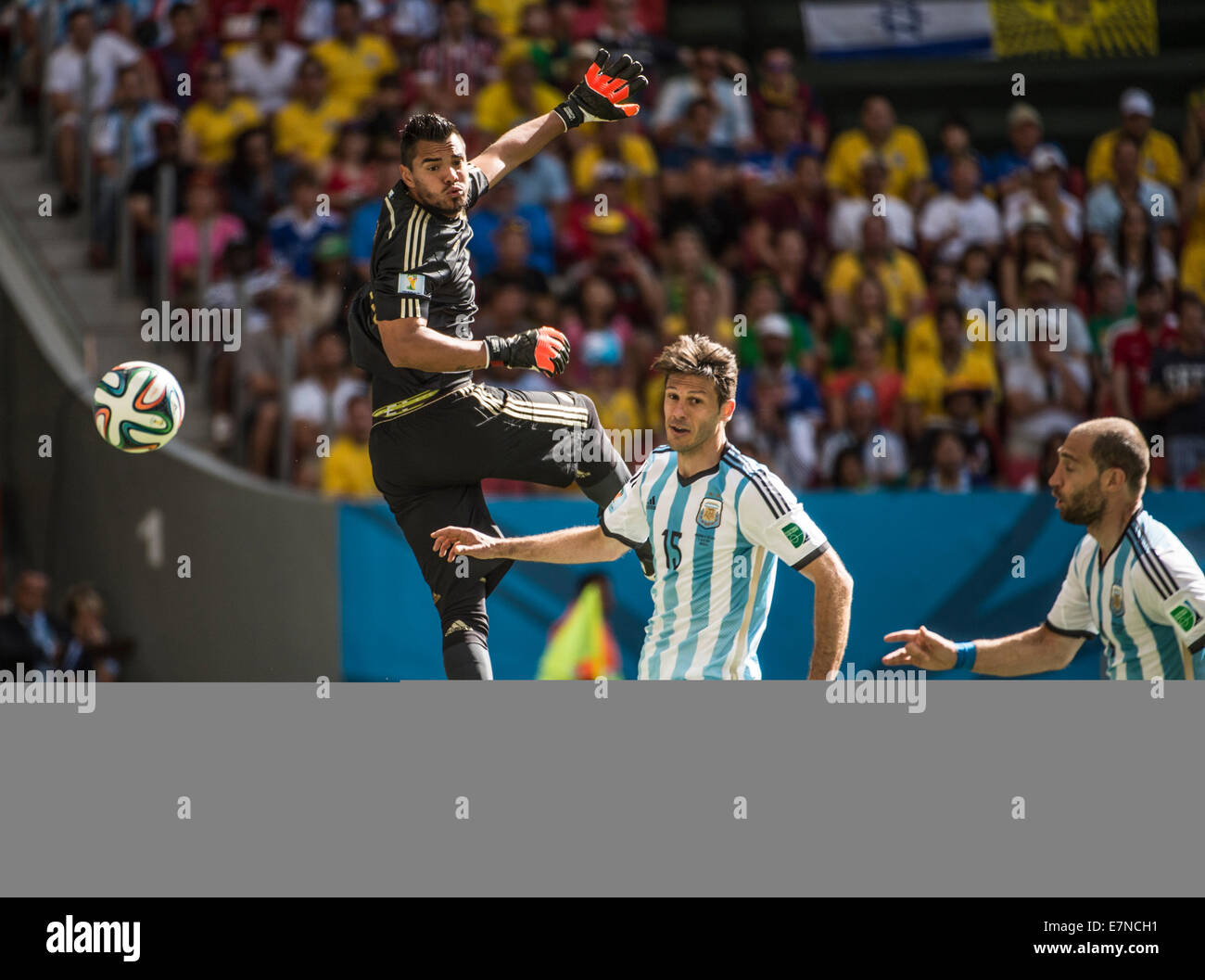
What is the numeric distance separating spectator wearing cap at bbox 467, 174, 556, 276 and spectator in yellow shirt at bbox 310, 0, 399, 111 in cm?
143

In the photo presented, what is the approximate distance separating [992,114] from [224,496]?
6.65 meters

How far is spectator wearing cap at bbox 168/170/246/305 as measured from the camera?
10266mm

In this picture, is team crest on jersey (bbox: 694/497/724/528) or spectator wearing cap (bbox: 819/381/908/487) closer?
team crest on jersey (bbox: 694/497/724/528)

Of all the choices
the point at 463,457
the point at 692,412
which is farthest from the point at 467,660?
the point at 692,412

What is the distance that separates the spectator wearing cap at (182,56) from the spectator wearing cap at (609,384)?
3550 mm

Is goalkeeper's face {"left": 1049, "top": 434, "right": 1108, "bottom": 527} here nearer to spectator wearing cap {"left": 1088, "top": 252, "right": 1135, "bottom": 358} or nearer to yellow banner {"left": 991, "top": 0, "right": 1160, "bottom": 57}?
spectator wearing cap {"left": 1088, "top": 252, "right": 1135, "bottom": 358}

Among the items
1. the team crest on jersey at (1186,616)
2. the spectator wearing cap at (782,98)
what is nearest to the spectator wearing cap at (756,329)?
the spectator wearing cap at (782,98)

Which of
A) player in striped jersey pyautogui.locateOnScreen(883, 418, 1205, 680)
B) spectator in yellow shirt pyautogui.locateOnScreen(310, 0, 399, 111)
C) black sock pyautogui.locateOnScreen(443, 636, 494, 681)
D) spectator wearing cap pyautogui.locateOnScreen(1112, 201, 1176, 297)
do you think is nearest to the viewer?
player in striped jersey pyautogui.locateOnScreen(883, 418, 1205, 680)

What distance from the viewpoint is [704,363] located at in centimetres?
510

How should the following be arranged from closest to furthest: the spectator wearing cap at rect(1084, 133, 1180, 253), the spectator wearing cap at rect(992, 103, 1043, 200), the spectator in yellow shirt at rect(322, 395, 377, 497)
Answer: the spectator in yellow shirt at rect(322, 395, 377, 497) < the spectator wearing cap at rect(1084, 133, 1180, 253) < the spectator wearing cap at rect(992, 103, 1043, 200)

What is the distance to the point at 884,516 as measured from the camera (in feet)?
29.8

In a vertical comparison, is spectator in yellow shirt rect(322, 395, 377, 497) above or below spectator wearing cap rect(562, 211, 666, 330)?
below

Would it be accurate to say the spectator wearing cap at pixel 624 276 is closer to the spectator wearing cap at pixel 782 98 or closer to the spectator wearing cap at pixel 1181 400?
the spectator wearing cap at pixel 782 98

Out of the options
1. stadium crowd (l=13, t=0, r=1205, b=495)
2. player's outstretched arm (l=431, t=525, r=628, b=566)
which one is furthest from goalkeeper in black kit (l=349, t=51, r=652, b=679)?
stadium crowd (l=13, t=0, r=1205, b=495)
